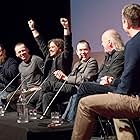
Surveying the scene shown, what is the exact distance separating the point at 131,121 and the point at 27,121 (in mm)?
959

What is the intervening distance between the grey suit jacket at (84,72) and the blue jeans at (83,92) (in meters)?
0.25

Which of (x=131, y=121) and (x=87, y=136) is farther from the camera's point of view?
(x=131, y=121)

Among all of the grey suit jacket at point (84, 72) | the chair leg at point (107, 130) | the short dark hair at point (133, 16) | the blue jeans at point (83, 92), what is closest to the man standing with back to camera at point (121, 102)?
the short dark hair at point (133, 16)

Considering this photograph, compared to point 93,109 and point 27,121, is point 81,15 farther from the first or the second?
point 93,109

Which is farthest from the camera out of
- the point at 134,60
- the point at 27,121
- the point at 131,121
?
the point at 27,121

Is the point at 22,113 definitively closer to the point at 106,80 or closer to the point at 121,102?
the point at 106,80

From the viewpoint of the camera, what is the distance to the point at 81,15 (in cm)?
505

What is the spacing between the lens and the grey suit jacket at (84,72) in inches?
148

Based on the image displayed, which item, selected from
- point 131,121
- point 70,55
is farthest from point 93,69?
point 131,121

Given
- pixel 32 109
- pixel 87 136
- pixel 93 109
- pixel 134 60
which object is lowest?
pixel 32 109

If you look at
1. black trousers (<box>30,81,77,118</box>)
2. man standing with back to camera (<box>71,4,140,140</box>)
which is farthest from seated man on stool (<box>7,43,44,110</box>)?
man standing with back to camera (<box>71,4,140,140</box>)

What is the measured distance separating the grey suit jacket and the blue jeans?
254mm

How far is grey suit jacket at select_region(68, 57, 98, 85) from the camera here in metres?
3.75

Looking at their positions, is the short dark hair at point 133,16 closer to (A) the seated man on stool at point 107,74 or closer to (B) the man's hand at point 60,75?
(A) the seated man on stool at point 107,74
